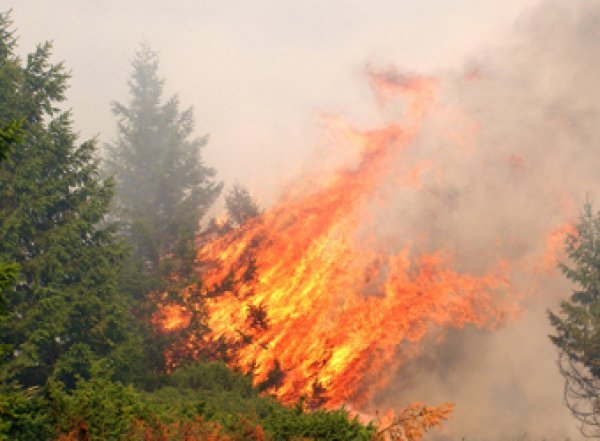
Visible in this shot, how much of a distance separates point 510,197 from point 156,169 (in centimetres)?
2187

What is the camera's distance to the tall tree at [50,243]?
1415cm

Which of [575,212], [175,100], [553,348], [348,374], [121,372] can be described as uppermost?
[575,212]

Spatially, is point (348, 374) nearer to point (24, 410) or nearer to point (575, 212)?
point (575, 212)

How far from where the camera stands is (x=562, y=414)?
27016 millimetres

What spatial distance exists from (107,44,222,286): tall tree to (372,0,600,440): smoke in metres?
12.2

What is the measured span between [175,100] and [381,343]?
23.7 metres

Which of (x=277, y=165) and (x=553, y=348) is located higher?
(x=277, y=165)

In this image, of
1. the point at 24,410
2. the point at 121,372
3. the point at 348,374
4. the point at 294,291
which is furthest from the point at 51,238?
the point at 348,374

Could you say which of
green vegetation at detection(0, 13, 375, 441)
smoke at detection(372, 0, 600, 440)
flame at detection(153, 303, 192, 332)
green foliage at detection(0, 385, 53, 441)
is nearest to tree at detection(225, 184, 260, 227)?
flame at detection(153, 303, 192, 332)

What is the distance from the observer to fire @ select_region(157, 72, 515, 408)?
2298 centimetres

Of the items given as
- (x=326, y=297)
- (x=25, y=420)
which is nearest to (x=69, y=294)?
(x=25, y=420)

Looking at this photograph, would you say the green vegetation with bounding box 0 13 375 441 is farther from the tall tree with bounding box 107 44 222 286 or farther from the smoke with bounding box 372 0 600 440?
the smoke with bounding box 372 0 600 440

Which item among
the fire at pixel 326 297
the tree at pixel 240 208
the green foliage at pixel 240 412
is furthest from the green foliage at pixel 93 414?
the tree at pixel 240 208

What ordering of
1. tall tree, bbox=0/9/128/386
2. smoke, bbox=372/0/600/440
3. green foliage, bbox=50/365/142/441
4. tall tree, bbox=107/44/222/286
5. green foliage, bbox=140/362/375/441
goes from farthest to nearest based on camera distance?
tall tree, bbox=107/44/222/286 < smoke, bbox=372/0/600/440 < tall tree, bbox=0/9/128/386 < green foliage, bbox=140/362/375/441 < green foliage, bbox=50/365/142/441
